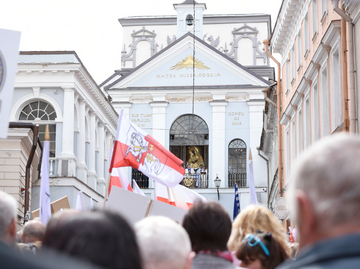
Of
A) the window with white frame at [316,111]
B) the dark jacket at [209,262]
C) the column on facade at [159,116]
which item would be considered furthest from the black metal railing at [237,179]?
the dark jacket at [209,262]

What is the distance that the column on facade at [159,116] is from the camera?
37.1 m

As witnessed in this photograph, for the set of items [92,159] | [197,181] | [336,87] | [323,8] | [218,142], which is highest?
[323,8]

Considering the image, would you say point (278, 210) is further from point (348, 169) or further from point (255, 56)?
point (255, 56)

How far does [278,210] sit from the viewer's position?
14.6 m

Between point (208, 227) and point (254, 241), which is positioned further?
point (254, 241)

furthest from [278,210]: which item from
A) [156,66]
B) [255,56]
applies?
[255,56]

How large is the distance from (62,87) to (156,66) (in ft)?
36.1

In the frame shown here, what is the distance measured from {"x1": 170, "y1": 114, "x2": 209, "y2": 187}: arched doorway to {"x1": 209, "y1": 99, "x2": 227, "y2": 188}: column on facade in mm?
539

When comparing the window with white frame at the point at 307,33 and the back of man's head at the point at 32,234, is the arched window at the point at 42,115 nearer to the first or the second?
the window with white frame at the point at 307,33

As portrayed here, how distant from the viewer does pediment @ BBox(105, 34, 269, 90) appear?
3753cm

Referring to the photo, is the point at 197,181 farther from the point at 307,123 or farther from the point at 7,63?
the point at 7,63

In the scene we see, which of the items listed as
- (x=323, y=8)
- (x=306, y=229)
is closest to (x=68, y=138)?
(x=323, y=8)

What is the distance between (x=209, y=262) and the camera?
3539 mm

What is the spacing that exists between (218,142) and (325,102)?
21073mm
